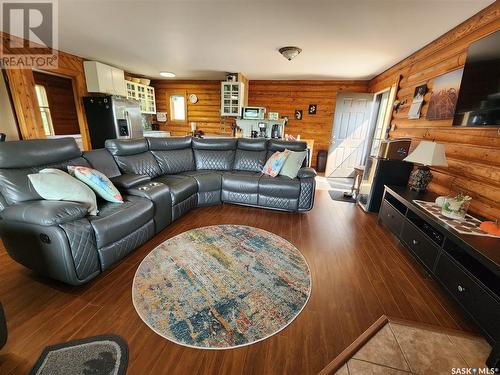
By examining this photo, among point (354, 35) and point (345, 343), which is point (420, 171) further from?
point (345, 343)

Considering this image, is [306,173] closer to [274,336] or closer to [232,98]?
[274,336]

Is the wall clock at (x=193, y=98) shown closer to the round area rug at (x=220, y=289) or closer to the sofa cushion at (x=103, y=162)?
the sofa cushion at (x=103, y=162)

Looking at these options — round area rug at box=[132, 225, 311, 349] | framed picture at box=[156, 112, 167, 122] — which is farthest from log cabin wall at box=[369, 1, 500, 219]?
framed picture at box=[156, 112, 167, 122]

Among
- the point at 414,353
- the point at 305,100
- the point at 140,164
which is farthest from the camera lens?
the point at 305,100

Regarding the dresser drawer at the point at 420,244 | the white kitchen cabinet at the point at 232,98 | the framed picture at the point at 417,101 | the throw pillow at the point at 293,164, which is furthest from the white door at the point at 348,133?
the dresser drawer at the point at 420,244

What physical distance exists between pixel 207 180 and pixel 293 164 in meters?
1.31

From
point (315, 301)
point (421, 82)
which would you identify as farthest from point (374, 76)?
point (315, 301)

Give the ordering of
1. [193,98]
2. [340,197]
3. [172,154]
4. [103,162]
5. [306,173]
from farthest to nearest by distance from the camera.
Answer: [193,98], [340,197], [172,154], [306,173], [103,162]

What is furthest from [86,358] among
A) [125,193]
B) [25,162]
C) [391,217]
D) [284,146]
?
[284,146]

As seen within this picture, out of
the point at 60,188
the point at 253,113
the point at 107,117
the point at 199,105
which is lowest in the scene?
the point at 60,188

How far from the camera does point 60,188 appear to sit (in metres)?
1.59

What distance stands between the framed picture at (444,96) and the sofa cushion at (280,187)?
182 cm

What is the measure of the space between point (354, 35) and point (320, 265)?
2.85 m

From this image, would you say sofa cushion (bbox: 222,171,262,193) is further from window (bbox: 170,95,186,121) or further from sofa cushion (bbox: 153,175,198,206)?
window (bbox: 170,95,186,121)
